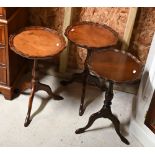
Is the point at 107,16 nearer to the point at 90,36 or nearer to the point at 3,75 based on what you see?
the point at 90,36

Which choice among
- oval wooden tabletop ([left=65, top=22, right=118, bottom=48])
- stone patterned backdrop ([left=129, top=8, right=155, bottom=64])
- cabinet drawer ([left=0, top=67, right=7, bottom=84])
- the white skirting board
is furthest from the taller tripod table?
cabinet drawer ([left=0, top=67, right=7, bottom=84])

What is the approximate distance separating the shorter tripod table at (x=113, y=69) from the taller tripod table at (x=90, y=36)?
0.07m

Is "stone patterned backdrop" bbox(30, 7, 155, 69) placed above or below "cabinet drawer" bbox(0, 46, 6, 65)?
above

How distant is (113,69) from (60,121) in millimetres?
635

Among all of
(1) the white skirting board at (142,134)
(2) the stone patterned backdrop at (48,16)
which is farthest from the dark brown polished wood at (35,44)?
(1) the white skirting board at (142,134)

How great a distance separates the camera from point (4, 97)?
2.18 meters

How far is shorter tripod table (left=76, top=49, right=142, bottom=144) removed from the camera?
1646 mm

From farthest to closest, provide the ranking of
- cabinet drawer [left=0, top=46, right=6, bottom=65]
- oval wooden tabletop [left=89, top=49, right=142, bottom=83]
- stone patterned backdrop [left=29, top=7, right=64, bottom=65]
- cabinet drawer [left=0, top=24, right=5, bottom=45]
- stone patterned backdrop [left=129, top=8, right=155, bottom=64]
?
stone patterned backdrop [left=29, top=7, right=64, bottom=65] < stone patterned backdrop [left=129, top=8, right=155, bottom=64] < cabinet drawer [left=0, top=46, right=6, bottom=65] < cabinet drawer [left=0, top=24, right=5, bottom=45] < oval wooden tabletop [left=89, top=49, right=142, bottom=83]

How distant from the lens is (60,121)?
6.73 feet

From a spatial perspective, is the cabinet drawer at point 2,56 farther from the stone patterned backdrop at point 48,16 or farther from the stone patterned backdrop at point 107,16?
the stone patterned backdrop at point 107,16

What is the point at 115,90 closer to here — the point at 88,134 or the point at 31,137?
the point at 88,134

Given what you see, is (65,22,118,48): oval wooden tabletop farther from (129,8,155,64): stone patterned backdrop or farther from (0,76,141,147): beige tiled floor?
(0,76,141,147): beige tiled floor

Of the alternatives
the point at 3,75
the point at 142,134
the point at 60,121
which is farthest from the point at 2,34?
the point at 142,134

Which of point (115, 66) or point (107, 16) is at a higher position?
point (107, 16)
